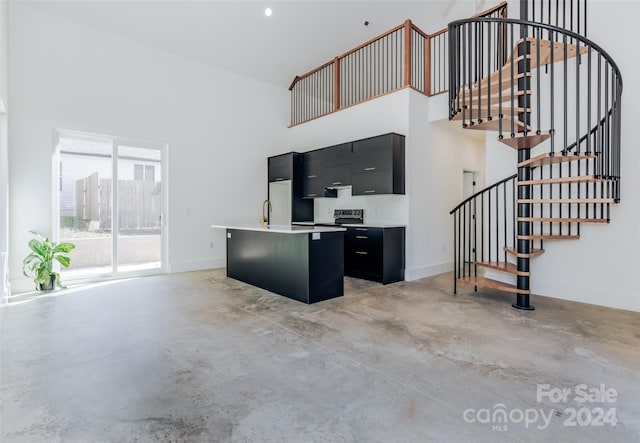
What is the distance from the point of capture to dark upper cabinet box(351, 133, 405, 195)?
4.97 meters

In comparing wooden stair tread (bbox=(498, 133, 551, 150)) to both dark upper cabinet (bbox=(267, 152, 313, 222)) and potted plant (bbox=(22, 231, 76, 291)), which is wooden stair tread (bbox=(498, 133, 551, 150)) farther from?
potted plant (bbox=(22, 231, 76, 291))

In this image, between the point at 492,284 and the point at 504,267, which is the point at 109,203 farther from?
the point at 504,267

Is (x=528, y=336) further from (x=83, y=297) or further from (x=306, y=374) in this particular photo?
(x=83, y=297)

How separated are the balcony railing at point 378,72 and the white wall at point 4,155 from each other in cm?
472

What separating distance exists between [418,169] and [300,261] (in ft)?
8.76

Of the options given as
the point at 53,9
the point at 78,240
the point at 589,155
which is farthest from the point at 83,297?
the point at 589,155

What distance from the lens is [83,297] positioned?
13.6 ft

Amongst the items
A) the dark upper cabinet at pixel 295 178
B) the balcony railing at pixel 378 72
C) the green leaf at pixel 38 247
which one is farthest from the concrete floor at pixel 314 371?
the balcony railing at pixel 378 72

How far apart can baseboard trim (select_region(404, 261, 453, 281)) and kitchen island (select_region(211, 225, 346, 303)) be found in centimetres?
151

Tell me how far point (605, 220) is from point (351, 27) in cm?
525

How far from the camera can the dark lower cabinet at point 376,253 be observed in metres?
4.85

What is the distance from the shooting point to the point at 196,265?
607 centimetres

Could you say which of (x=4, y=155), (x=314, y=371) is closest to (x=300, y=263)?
(x=314, y=371)

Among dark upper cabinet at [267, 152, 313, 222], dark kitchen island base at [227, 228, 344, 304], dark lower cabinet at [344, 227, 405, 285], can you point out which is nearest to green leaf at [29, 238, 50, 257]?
dark kitchen island base at [227, 228, 344, 304]
